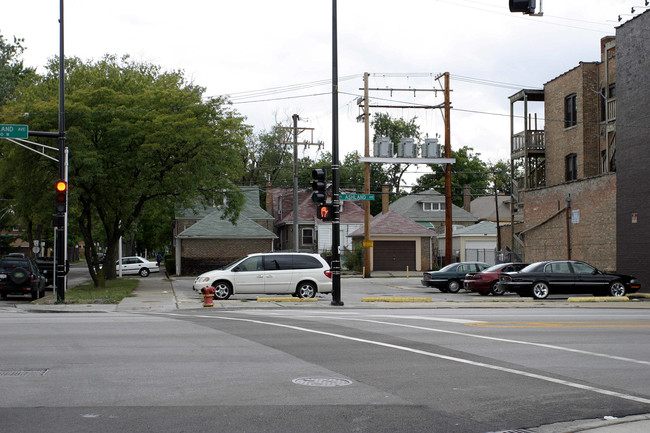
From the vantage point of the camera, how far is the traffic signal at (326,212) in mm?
22522

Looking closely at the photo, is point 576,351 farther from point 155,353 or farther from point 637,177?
point 637,177

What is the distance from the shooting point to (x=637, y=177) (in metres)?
30.0

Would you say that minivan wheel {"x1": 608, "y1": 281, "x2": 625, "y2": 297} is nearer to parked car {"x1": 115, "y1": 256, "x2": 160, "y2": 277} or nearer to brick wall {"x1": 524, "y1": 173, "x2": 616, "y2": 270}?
brick wall {"x1": 524, "y1": 173, "x2": 616, "y2": 270}

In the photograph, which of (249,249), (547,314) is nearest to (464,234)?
(249,249)

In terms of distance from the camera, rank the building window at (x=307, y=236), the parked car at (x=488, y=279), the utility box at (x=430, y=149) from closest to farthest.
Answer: the parked car at (x=488, y=279), the utility box at (x=430, y=149), the building window at (x=307, y=236)

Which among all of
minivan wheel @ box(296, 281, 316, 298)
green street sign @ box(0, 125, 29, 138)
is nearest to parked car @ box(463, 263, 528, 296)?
minivan wheel @ box(296, 281, 316, 298)

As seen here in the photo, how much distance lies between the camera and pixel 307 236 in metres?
64.6

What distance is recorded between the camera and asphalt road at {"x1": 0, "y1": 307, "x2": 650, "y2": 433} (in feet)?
22.5

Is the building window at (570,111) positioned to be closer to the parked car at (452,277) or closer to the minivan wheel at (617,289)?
the parked car at (452,277)

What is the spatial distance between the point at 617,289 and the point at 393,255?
28.6m

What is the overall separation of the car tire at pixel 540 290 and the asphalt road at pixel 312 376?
1184 cm

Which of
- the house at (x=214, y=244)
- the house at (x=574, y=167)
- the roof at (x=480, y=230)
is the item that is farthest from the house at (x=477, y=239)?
the house at (x=574, y=167)

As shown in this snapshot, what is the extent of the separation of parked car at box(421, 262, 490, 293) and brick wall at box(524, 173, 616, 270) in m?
5.21

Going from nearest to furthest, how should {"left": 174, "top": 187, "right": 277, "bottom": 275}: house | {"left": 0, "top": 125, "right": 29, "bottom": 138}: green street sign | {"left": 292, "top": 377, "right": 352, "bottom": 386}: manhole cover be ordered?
1. {"left": 292, "top": 377, "right": 352, "bottom": 386}: manhole cover
2. {"left": 0, "top": 125, "right": 29, "bottom": 138}: green street sign
3. {"left": 174, "top": 187, "right": 277, "bottom": 275}: house
